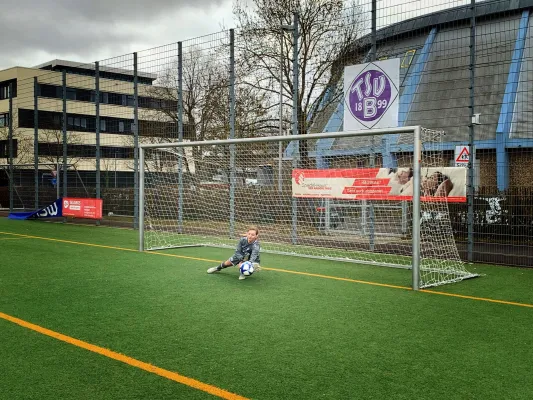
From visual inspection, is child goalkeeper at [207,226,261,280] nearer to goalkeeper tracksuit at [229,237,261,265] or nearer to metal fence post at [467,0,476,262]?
goalkeeper tracksuit at [229,237,261,265]

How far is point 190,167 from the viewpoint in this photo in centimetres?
1315

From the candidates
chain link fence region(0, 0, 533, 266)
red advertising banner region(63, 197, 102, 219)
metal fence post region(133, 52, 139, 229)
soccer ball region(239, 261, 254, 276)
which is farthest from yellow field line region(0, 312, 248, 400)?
red advertising banner region(63, 197, 102, 219)

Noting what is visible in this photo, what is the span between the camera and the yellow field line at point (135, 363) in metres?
3.52

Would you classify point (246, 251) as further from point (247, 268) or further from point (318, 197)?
point (318, 197)

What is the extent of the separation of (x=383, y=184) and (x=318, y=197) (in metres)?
1.59

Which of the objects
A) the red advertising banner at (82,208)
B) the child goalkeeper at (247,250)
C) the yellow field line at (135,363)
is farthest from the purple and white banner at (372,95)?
the red advertising banner at (82,208)

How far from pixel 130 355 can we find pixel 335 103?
1146 centimetres

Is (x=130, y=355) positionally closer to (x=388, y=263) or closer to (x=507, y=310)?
(x=507, y=310)

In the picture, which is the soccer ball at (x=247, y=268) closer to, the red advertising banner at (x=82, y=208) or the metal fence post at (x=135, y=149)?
the metal fence post at (x=135, y=149)

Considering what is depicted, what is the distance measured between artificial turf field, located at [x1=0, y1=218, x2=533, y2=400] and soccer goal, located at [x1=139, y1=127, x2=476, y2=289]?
1.21m

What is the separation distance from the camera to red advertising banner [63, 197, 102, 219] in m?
16.3

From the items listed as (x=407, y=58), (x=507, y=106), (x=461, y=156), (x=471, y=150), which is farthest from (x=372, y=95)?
→ (x=507, y=106)

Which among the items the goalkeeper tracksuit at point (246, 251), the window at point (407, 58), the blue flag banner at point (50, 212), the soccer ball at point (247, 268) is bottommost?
the soccer ball at point (247, 268)

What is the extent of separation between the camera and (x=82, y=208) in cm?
1681
